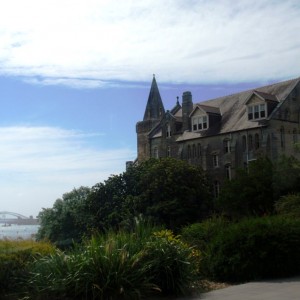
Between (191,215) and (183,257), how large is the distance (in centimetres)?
3404

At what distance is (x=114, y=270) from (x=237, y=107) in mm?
51540

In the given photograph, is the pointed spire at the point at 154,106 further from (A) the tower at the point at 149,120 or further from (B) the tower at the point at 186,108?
(B) the tower at the point at 186,108

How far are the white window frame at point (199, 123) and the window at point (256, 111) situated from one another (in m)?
6.68

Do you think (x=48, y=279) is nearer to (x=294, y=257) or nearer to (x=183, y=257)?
(x=183, y=257)

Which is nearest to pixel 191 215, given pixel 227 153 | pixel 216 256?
pixel 227 153

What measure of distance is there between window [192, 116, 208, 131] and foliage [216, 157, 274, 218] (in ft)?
59.9

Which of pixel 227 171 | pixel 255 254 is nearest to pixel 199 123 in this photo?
pixel 227 171

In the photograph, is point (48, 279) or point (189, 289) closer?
point (48, 279)

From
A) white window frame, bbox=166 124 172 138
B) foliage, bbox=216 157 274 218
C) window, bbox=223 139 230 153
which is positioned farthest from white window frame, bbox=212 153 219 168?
foliage, bbox=216 157 274 218

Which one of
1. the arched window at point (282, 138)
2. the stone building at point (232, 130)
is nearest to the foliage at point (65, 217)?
the stone building at point (232, 130)

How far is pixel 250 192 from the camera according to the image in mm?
41062

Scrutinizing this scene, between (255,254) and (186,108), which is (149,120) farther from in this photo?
(255,254)

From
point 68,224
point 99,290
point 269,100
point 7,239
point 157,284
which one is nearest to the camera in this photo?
point 99,290

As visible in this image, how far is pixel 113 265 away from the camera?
10.8m
